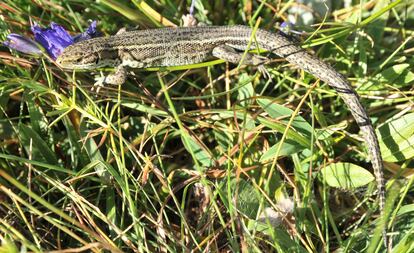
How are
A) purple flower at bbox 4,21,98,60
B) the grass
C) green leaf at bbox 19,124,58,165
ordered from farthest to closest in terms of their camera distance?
Answer: green leaf at bbox 19,124,58,165
purple flower at bbox 4,21,98,60
the grass

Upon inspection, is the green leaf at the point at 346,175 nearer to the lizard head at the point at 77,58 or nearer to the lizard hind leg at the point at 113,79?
the lizard hind leg at the point at 113,79

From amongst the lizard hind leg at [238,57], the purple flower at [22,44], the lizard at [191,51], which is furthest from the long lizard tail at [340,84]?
the purple flower at [22,44]

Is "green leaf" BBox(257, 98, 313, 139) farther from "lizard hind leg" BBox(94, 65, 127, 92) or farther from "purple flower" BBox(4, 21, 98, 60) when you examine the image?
"purple flower" BBox(4, 21, 98, 60)

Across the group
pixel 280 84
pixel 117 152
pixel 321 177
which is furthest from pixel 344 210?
pixel 117 152

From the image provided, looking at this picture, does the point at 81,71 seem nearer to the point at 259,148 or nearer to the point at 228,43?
the point at 228,43

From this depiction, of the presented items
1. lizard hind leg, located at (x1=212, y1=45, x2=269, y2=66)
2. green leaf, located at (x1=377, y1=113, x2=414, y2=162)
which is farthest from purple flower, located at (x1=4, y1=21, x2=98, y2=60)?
green leaf, located at (x1=377, y1=113, x2=414, y2=162)

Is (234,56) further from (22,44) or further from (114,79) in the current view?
(22,44)
